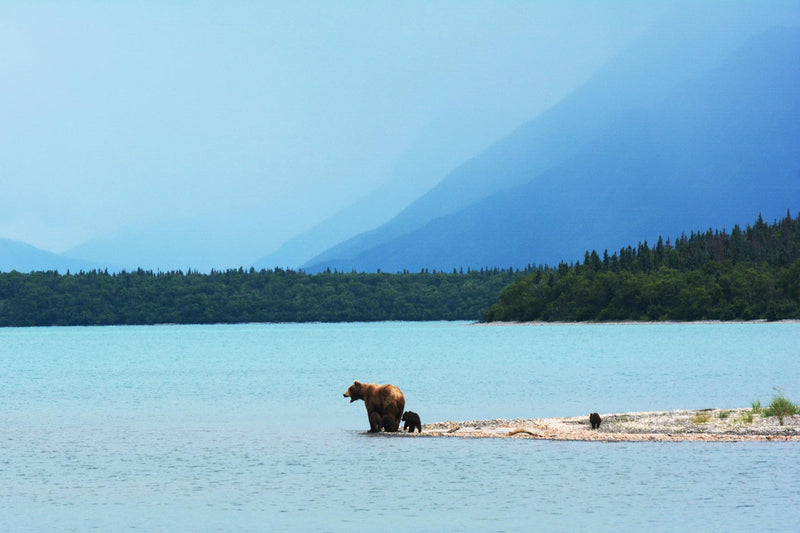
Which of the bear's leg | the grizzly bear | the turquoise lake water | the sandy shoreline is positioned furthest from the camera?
the bear's leg

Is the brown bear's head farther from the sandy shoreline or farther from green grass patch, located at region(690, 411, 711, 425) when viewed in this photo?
green grass patch, located at region(690, 411, 711, 425)

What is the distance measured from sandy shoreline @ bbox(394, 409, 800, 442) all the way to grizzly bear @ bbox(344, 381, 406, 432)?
3.72 ft

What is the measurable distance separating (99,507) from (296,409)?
34.3 metres

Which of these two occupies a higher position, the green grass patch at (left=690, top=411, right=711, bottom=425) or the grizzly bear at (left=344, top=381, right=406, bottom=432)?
the grizzly bear at (left=344, top=381, right=406, bottom=432)

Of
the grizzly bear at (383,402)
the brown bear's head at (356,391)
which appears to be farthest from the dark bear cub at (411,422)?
the brown bear's head at (356,391)

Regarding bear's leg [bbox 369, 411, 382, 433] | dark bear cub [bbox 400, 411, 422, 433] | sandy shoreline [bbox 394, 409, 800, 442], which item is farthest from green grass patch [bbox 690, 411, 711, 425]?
bear's leg [bbox 369, 411, 382, 433]

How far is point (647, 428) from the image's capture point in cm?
4531

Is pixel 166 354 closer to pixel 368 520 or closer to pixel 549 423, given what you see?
pixel 549 423

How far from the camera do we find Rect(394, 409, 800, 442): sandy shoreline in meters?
42.4

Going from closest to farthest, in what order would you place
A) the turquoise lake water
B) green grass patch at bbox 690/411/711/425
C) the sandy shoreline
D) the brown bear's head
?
the turquoise lake water
the sandy shoreline
green grass patch at bbox 690/411/711/425
the brown bear's head

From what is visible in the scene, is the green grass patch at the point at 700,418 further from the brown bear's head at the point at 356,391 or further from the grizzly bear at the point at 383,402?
the brown bear's head at the point at 356,391

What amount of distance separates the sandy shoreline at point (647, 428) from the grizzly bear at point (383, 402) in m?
1.13

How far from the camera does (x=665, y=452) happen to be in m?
39.3

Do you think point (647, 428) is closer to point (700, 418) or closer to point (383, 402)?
point (700, 418)
